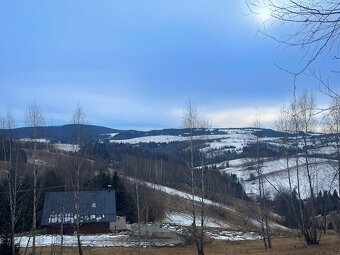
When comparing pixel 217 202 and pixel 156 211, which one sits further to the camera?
pixel 217 202

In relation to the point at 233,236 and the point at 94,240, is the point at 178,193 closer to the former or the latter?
the point at 233,236

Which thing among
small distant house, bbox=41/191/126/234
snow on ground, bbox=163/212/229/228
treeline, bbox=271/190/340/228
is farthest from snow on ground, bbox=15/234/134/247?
snow on ground, bbox=163/212/229/228

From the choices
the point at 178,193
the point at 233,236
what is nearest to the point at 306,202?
the point at 233,236

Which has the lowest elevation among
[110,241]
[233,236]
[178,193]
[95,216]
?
[178,193]

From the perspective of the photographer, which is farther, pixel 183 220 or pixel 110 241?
pixel 183 220

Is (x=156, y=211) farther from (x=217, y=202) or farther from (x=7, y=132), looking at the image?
(x=7, y=132)

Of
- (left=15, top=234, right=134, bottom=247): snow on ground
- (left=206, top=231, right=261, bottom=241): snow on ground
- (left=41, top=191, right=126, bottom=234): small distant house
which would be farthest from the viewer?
(left=41, top=191, right=126, bottom=234): small distant house

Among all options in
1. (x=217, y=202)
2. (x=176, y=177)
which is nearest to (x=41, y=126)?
(x=217, y=202)

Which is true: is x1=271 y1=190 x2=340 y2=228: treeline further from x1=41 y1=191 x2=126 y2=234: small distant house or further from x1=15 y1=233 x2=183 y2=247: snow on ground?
x1=41 y1=191 x2=126 y2=234: small distant house

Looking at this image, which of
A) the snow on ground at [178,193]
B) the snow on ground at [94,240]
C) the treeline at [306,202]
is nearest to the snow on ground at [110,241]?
the snow on ground at [94,240]

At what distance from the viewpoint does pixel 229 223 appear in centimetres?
6575

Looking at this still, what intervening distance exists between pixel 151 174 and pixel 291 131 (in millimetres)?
68950

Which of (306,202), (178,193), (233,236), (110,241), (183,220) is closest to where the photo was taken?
(306,202)

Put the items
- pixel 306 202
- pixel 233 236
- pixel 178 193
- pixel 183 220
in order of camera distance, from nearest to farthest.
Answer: pixel 306 202 → pixel 233 236 → pixel 183 220 → pixel 178 193
